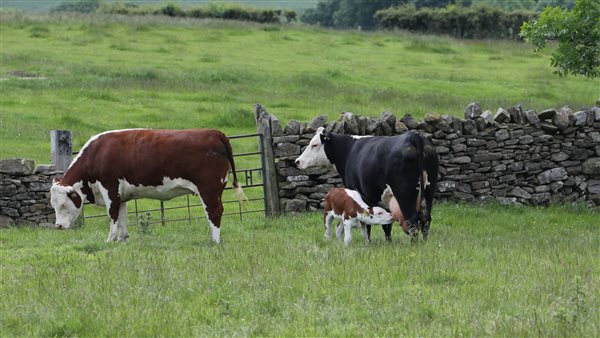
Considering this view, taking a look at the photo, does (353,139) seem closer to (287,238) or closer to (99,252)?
(287,238)

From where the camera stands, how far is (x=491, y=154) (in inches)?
696

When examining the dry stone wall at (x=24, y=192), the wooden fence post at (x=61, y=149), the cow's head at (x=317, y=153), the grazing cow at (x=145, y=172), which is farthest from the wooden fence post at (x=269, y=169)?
the dry stone wall at (x=24, y=192)

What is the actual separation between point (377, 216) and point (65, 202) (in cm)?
444

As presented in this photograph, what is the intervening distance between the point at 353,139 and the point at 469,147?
4314 mm

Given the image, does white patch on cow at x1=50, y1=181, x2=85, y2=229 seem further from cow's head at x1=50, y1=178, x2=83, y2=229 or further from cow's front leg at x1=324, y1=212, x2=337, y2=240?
cow's front leg at x1=324, y1=212, x2=337, y2=240

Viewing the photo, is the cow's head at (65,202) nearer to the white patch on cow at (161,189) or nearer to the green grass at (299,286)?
the green grass at (299,286)

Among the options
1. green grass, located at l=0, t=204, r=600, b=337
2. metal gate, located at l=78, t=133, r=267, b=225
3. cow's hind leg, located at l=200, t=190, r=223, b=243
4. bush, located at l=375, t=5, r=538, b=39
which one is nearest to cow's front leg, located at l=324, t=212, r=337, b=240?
green grass, located at l=0, t=204, r=600, b=337

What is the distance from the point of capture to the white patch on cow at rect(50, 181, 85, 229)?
1309 cm

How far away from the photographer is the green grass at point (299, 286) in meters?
7.64

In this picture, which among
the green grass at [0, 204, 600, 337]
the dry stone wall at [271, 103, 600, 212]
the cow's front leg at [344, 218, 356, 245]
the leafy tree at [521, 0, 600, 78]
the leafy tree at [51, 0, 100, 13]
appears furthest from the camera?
the leafy tree at [51, 0, 100, 13]

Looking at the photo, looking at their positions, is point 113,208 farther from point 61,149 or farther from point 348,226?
point 61,149

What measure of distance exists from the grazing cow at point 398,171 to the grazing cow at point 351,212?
34 centimetres

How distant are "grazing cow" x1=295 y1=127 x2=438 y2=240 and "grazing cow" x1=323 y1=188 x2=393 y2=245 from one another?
342 millimetres

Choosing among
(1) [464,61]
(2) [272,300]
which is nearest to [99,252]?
(2) [272,300]
